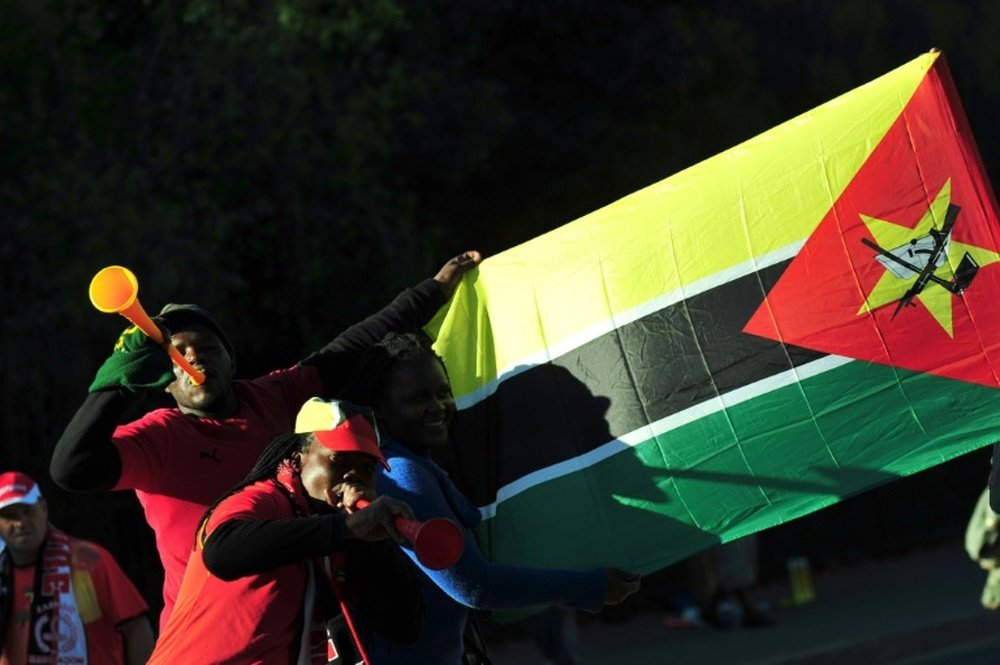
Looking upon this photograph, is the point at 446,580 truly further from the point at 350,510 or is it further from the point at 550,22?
the point at 550,22

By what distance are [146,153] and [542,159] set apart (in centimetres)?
322

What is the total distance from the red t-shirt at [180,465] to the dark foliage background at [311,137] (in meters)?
5.19

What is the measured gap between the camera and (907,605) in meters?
13.9

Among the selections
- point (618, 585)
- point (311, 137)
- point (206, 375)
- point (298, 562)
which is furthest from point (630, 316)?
point (311, 137)

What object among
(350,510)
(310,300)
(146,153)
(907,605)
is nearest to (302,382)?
(350,510)

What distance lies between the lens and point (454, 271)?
5.85 m

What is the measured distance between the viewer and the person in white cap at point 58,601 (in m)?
6.67

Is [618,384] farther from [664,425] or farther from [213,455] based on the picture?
[213,455]

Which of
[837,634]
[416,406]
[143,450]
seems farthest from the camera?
[837,634]

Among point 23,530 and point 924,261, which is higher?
point 23,530

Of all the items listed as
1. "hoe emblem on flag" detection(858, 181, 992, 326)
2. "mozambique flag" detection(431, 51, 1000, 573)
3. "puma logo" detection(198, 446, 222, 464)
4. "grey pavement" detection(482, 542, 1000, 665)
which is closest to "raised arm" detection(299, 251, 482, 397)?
"mozambique flag" detection(431, 51, 1000, 573)

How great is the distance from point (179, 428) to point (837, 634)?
8.70 m

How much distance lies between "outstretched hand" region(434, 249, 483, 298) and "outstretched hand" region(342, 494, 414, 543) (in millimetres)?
2154

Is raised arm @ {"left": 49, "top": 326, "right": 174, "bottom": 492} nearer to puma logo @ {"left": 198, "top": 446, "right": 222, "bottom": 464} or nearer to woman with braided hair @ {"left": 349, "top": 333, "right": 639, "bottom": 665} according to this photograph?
puma logo @ {"left": 198, "top": 446, "right": 222, "bottom": 464}
